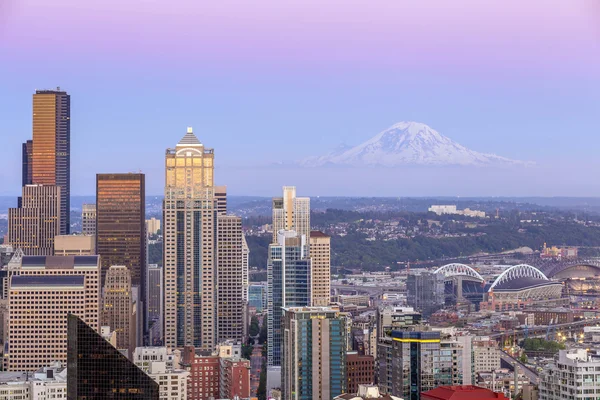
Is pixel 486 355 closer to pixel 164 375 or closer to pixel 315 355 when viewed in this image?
pixel 315 355

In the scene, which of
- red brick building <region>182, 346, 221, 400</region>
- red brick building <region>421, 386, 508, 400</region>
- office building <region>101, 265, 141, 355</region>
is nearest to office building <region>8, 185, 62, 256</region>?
office building <region>101, 265, 141, 355</region>

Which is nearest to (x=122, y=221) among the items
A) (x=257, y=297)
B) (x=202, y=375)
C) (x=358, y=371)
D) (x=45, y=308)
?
(x=257, y=297)

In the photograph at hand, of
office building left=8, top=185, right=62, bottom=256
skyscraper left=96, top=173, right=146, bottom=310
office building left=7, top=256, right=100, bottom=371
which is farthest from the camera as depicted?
office building left=8, top=185, right=62, bottom=256

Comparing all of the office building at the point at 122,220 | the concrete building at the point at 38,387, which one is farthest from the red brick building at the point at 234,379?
the office building at the point at 122,220

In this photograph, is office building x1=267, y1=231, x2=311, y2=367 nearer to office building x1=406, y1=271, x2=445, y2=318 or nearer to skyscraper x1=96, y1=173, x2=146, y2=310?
skyscraper x1=96, y1=173, x2=146, y2=310

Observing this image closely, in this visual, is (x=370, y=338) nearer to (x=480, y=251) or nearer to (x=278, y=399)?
(x=278, y=399)
